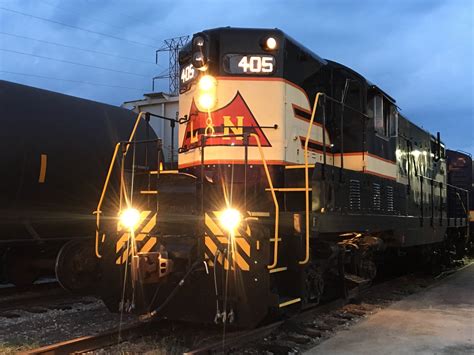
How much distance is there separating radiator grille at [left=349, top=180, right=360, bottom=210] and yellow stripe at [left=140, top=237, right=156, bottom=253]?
2464mm

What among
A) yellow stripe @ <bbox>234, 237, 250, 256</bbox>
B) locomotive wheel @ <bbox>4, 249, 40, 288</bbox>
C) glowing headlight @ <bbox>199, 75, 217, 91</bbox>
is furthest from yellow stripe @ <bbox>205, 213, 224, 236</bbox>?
locomotive wheel @ <bbox>4, 249, 40, 288</bbox>

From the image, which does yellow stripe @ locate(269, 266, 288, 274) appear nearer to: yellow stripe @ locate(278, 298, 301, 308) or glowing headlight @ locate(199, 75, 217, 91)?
yellow stripe @ locate(278, 298, 301, 308)

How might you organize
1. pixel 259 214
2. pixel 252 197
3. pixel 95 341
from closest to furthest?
pixel 95 341
pixel 259 214
pixel 252 197

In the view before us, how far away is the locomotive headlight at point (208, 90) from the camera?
18.7 feet

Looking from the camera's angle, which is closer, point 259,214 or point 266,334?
point 259,214

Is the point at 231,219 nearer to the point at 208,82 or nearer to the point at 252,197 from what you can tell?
the point at 252,197

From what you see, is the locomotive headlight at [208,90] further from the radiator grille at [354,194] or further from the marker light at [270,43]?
the radiator grille at [354,194]

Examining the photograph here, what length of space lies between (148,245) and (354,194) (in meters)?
2.67

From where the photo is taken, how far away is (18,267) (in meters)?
7.96

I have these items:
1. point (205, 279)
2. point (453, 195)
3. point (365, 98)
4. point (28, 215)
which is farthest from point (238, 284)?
point (453, 195)

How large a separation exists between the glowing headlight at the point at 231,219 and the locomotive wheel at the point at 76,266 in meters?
3.82

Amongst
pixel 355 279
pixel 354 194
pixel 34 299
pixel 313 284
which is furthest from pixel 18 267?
pixel 354 194

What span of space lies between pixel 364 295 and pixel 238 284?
409cm

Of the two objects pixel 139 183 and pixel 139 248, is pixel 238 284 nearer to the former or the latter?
pixel 139 248
